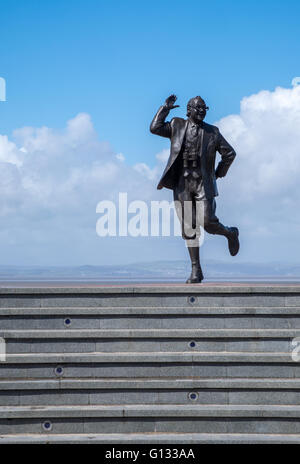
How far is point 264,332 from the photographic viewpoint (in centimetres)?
872

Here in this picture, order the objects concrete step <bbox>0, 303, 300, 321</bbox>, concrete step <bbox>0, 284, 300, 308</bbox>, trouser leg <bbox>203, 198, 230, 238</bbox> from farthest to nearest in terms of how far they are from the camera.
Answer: trouser leg <bbox>203, 198, 230, 238</bbox>, concrete step <bbox>0, 284, 300, 308</bbox>, concrete step <bbox>0, 303, 300, 321</bbox>

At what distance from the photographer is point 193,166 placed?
10.4m

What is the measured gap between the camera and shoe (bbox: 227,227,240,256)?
1088cm

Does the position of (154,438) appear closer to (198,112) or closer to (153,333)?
(153,333)

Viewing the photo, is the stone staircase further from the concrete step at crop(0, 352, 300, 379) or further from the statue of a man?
the statue of a man

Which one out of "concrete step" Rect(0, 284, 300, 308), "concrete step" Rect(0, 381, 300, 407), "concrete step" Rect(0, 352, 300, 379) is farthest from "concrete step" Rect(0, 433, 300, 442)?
"concrete step" Rect(0, 284, 300, 308)

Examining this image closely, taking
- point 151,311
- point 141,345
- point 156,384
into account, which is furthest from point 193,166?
point 156,384

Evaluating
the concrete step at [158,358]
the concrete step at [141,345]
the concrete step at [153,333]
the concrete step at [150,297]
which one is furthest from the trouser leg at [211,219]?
the concrete step at [158,358]

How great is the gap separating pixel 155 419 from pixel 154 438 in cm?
27

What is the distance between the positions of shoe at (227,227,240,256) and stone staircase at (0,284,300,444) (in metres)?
1.95

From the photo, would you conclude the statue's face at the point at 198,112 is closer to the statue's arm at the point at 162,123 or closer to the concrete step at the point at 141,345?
the statue's arm at the point at 162,123
